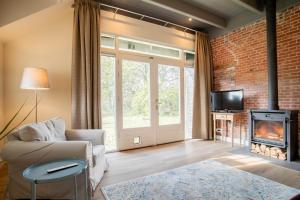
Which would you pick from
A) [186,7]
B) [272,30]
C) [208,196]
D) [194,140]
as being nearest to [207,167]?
[208,196]

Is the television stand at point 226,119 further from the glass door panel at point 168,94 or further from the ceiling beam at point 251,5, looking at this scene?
the ceiling beam at point 251,5

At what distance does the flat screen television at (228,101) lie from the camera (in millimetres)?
4109

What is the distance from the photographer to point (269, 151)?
3.34 m

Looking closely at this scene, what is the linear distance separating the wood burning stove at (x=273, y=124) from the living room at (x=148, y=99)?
0.06 ft

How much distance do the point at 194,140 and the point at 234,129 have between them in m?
1.03

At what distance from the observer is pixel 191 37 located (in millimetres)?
4965

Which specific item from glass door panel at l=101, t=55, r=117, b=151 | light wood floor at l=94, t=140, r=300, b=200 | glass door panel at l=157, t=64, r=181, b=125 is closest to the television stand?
light wood floor at l=94, t=140, r=300, b=200

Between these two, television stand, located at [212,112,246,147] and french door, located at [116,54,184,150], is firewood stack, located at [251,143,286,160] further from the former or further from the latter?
french door, located at [116,54,184,150]

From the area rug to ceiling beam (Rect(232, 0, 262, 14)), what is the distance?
9.84 feet

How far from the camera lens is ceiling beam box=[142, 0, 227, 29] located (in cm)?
348

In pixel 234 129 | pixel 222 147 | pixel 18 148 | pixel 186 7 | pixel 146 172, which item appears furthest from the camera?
pixel 234 129

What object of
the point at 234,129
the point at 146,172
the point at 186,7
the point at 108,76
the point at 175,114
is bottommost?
the point at 146,172

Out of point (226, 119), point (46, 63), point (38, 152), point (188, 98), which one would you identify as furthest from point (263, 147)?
point (46, 63)

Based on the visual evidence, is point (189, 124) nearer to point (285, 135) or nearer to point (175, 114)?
point (175, 114)
